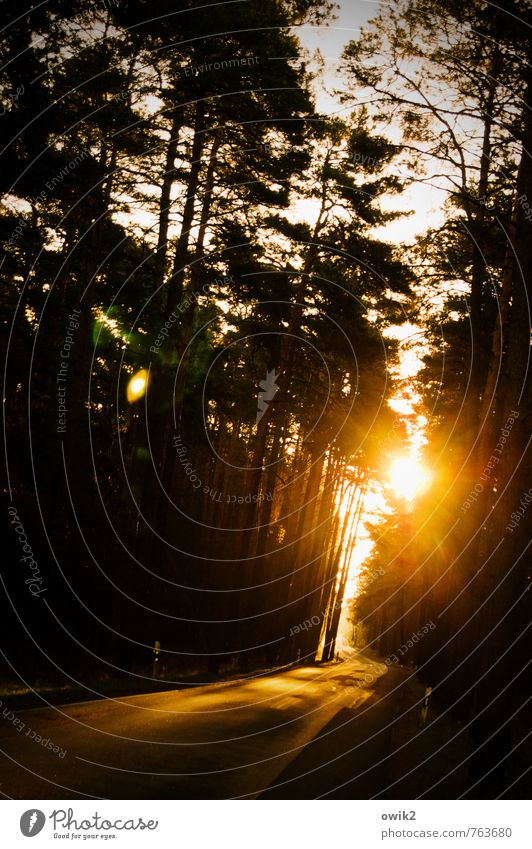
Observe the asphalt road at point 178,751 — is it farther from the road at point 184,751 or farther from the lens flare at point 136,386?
the lens flare at point 136,386

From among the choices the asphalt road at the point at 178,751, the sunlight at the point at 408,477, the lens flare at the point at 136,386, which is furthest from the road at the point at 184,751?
the lens flare at the point at 136,386

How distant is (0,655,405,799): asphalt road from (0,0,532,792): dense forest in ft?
7.28

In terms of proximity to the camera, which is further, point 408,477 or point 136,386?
point 408,477

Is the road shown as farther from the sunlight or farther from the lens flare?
the lens flare

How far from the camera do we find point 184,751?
9.21m

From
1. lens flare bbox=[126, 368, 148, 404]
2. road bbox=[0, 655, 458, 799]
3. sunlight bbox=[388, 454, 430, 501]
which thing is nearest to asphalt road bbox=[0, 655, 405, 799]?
road bbox=[0, 655, 458, 799]

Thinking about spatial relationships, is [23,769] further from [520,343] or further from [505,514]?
[520,343]

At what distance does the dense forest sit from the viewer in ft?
34.1

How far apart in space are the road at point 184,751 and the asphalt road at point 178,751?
14 mm

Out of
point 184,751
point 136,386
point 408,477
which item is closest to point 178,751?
point 184,751

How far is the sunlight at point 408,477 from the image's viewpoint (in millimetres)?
30016

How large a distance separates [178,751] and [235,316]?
2386 centimetres

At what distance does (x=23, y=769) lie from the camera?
6.86 metres

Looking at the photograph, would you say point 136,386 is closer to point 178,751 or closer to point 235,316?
point 235,316
